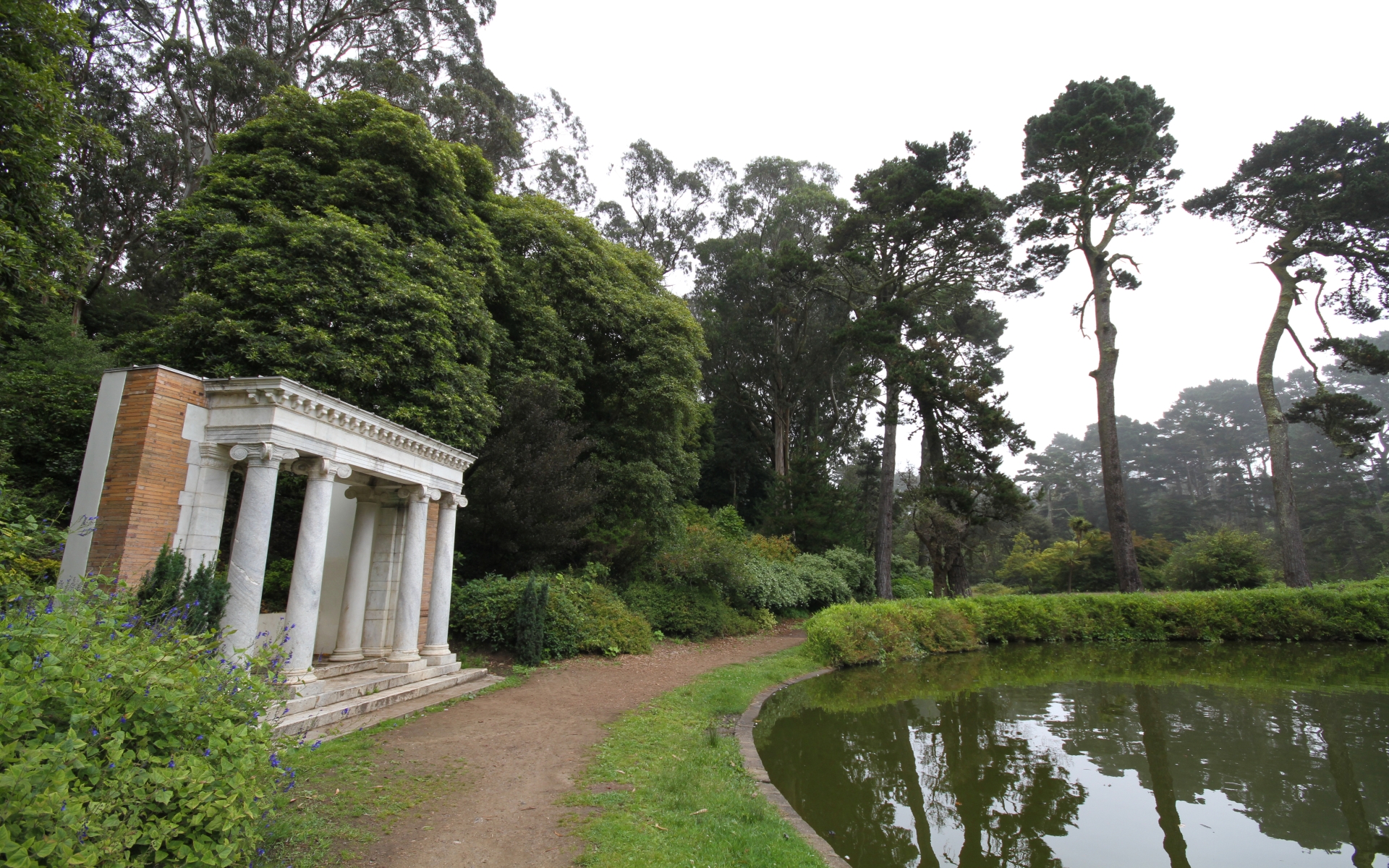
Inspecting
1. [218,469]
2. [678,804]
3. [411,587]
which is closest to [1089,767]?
[678,804]

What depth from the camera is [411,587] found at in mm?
10008

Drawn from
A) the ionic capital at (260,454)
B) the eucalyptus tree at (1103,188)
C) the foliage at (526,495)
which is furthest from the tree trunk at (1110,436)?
the ionic capital at (260,454)

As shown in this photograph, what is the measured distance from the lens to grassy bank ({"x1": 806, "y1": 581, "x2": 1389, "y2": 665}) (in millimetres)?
17547

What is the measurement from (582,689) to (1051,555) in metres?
33.4

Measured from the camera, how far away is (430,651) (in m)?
10.4

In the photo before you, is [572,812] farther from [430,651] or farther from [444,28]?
[444,28]

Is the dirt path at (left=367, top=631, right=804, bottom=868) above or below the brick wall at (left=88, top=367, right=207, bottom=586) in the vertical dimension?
below

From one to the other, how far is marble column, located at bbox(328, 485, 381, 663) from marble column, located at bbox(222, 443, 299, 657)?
2.74 m

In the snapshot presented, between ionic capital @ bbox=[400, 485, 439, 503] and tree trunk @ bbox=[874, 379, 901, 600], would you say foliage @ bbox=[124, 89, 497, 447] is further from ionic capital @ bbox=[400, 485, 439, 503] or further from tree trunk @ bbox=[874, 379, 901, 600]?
tree trunk @ bbox=[874, 379, 901, 600]

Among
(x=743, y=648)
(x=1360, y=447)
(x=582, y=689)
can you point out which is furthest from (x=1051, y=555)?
(x=582, y=689)

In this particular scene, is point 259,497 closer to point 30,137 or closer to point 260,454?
point 260,454

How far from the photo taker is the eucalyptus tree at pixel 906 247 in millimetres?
22000

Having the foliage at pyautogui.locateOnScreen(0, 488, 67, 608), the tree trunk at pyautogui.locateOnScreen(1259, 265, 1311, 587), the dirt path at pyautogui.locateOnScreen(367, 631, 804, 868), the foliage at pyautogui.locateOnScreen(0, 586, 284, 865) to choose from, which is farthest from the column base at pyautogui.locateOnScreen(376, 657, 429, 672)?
the tree trunk at pyautogui.locateOnScreen(1259, 265, 1311, 587)

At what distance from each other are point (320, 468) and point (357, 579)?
10.1 feet
